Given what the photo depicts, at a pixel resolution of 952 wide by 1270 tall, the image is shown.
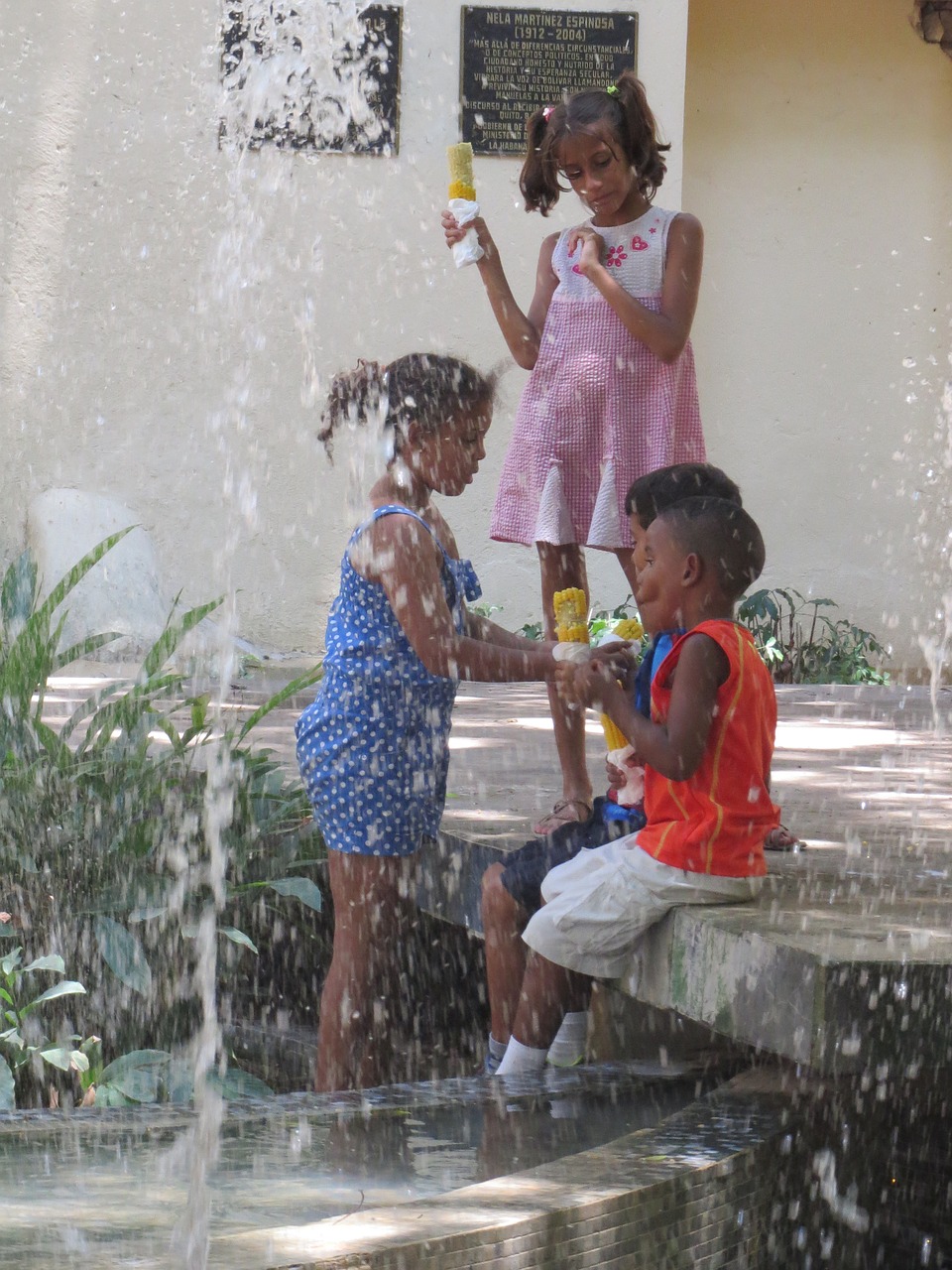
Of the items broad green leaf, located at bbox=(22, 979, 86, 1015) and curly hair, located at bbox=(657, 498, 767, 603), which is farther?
broad green leaf, located at bbox=(22, 979, 86, 1015)

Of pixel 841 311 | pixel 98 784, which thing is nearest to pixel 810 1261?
pixel 98 784

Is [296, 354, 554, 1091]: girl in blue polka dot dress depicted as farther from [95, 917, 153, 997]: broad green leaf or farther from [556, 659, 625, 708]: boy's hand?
[95, 917, 153, 997]: broad green leaf

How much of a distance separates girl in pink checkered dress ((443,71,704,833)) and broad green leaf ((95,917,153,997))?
39.8 inches

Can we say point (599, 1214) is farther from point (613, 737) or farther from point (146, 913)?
point (146, 913)

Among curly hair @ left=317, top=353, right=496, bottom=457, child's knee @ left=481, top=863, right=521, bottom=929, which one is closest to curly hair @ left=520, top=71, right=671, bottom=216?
curly hair @ left=317, top=353, right=496, bottom=457

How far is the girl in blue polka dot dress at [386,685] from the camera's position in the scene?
114 inches

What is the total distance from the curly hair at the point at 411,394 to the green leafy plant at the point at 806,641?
4626 mm

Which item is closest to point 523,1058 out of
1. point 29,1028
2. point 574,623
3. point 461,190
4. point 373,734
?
point 373,734

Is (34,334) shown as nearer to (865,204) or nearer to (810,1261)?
(865,204)

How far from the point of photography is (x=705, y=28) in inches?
349

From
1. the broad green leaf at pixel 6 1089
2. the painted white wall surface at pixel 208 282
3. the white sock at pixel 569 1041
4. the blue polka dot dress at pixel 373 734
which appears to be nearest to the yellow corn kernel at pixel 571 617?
the blue polka dot dress at pixel 373 734

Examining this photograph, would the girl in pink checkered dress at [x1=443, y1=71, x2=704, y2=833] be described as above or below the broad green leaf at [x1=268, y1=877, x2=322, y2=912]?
above

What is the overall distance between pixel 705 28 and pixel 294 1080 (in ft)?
23.6

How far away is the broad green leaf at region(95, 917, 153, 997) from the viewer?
3061 mm
